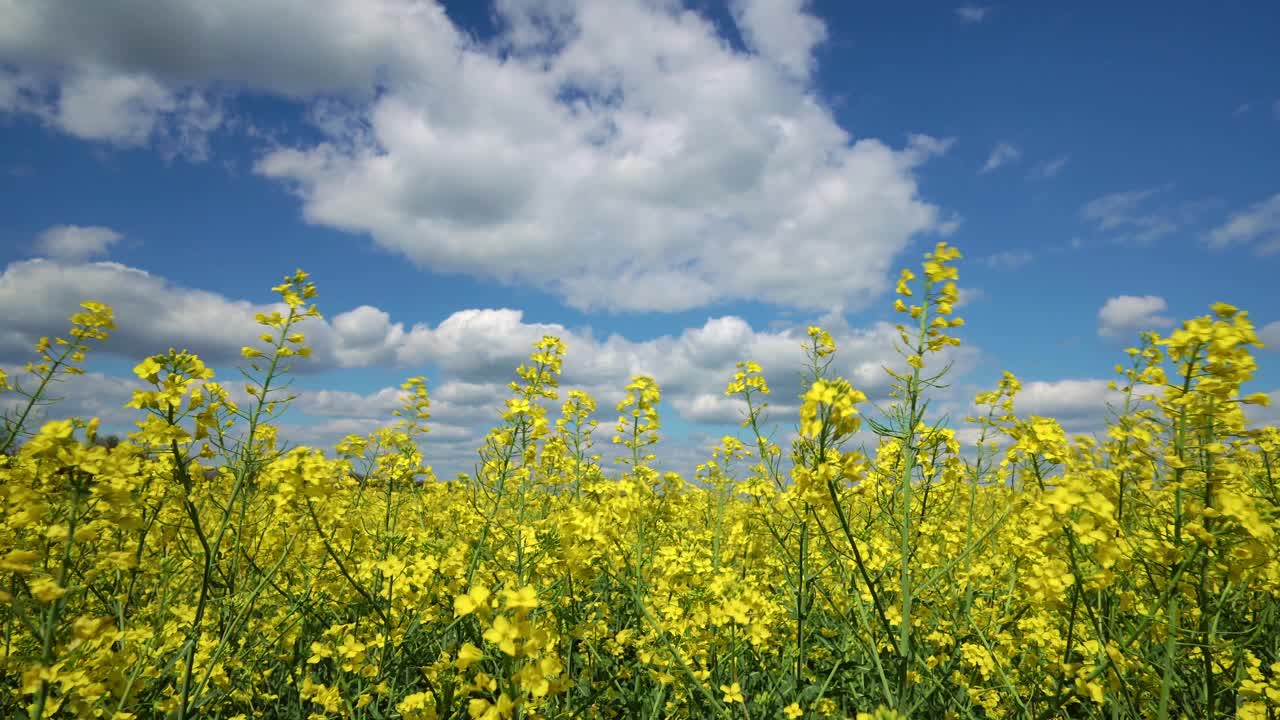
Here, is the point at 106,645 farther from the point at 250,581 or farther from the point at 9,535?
the point at 9,535

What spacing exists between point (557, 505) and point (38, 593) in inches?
146

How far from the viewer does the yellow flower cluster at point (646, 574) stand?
7.15 feet

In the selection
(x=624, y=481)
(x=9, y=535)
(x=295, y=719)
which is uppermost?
(x=624, y=481)

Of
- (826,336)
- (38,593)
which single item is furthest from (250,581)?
(826,336)

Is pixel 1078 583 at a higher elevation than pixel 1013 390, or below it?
below

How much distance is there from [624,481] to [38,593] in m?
2.35

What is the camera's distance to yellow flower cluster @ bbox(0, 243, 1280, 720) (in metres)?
2.18

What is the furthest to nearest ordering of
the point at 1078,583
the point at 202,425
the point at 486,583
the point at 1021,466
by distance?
the point at 1021,466 → the point at 486,583 → the point at 202,425 → the point at 1078,583

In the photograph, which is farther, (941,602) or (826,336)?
(941,602)

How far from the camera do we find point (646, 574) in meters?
4.19

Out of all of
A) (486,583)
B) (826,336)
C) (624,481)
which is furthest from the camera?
(826,336)

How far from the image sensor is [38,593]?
64.1 inches

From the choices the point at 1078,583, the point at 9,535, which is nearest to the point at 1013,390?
the point at 1078,583

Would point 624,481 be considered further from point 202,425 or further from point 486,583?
point 202,425
